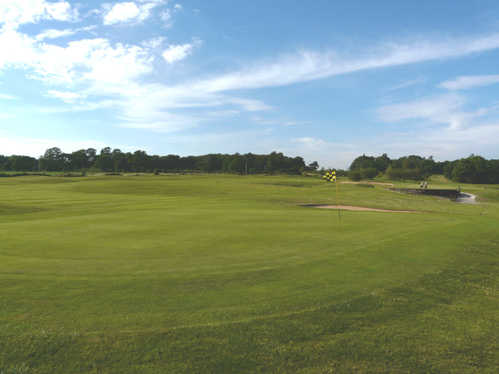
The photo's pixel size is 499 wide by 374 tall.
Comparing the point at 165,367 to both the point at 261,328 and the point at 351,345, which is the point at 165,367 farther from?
the point at 351,345

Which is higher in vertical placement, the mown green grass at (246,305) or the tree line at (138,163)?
the tree line at (138,163)

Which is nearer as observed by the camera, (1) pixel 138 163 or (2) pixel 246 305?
(2) pixel 246 305

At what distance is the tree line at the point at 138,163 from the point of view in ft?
565

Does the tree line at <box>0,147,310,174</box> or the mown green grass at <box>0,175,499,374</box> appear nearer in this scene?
the mown green grass at <box>0,175,499,374</box>

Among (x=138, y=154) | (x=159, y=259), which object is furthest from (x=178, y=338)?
(x=138, y=154)

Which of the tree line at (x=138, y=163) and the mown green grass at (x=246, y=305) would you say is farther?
the tree line at (x=138, y=163)

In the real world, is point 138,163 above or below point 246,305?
above

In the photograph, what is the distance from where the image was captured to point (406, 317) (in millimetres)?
7227

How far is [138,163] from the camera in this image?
170500mm

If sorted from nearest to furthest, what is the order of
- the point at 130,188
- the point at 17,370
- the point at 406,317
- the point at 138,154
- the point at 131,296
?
1. the point at 17,370
2. the point at 406,317
3. the point at 131,296
4. the point at 130,188
5. the point at 138,154

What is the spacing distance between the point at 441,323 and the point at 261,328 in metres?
4.10

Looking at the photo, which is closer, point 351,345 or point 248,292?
point 351,345

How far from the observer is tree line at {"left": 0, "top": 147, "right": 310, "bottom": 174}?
565ft

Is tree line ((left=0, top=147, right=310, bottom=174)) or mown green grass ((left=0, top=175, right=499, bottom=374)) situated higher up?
tree line ((left=0, top=147, right=310, bottom=174))
